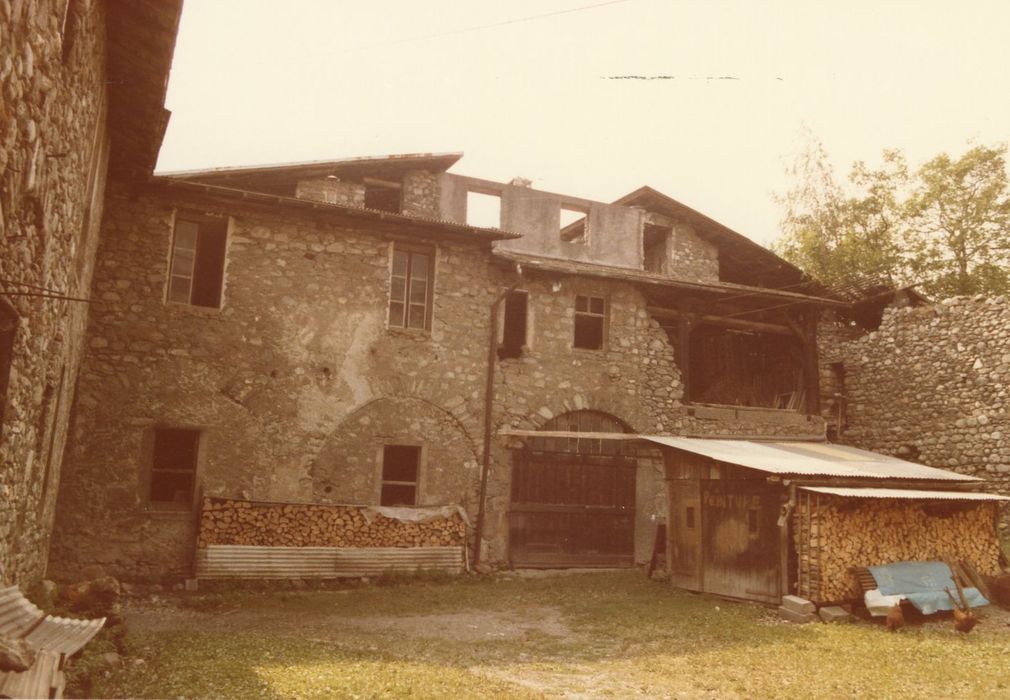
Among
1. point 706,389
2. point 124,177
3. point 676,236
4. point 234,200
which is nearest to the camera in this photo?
point 124,177

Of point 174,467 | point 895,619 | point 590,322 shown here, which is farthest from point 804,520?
point 174,467

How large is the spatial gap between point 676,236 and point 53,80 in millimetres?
14910

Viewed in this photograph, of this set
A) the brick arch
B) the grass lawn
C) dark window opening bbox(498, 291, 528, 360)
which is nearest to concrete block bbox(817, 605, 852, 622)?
the grass lawn

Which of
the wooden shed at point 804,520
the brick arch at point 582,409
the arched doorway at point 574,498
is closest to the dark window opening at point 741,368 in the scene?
the brick arch at point 582,409

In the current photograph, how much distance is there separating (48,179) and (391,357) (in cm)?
847

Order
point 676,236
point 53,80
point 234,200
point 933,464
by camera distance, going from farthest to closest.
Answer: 1. point 676,236
2. point 933,464
3. point 234,200
4. point 53,80

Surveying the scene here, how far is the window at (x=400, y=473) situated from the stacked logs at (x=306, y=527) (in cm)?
66

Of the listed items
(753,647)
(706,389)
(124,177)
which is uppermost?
(124,177)

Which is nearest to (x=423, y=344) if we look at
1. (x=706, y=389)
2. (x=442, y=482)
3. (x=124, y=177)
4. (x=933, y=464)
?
(x=442, y=482)

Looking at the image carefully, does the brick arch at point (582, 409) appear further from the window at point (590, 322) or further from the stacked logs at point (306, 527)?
the stacked logs at point (306, 527)

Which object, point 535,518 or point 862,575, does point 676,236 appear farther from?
point 862,575

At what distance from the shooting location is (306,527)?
12.1 meters

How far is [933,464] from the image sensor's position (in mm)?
16703

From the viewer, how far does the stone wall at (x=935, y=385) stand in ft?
51.8
